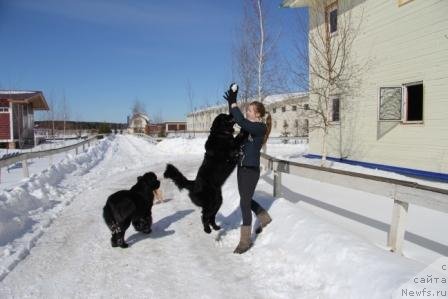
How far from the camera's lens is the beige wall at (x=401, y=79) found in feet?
35.6

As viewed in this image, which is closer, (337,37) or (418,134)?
Result: (418,134)

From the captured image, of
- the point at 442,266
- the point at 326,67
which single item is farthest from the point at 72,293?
the point at 326,67

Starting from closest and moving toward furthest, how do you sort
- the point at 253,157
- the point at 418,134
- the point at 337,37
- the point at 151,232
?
the point at 253,157 → the point at 151,232 → the point at 418,134 → the point at 337,37

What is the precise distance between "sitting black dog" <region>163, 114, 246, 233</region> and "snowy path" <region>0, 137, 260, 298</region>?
1.75ft

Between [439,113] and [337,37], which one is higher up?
[337,37]

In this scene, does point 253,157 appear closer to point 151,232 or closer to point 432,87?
point 151,232

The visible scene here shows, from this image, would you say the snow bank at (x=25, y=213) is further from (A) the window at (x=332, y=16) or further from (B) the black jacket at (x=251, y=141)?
(A) the window at (x=332, y=16)

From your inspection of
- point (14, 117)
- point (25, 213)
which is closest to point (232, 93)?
point (25, 213)

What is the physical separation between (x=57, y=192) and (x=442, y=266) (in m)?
8.35

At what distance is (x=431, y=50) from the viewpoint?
36.3ft

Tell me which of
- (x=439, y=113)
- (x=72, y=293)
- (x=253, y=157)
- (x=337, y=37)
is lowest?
(x=72, y=293)

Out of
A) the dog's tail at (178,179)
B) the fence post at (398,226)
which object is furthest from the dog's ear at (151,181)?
the fence post at (398,226)

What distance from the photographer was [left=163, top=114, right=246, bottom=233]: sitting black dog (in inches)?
223

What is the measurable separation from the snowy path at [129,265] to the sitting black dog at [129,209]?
0.19 m
